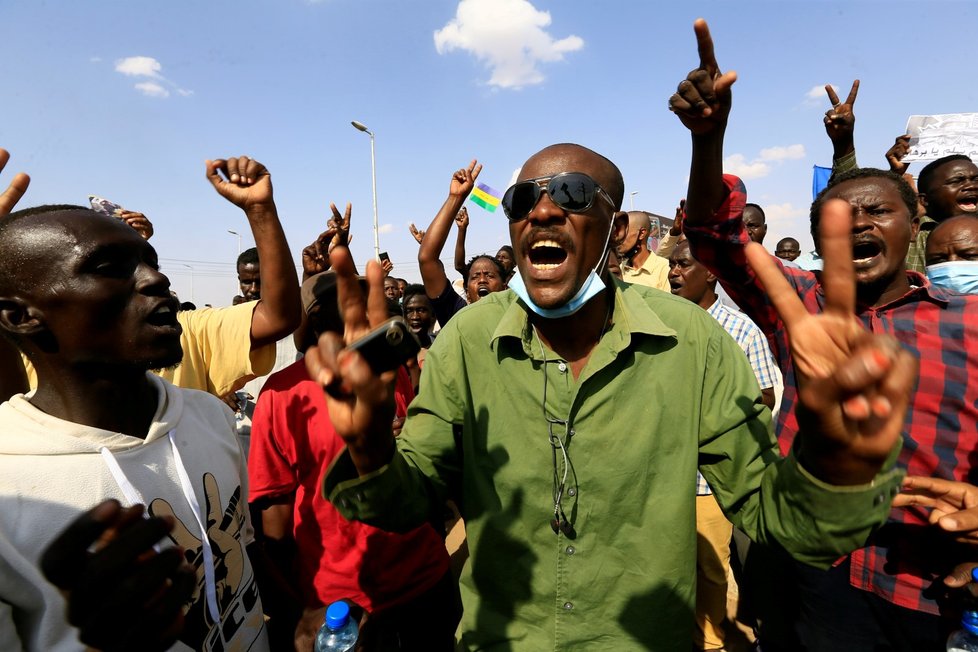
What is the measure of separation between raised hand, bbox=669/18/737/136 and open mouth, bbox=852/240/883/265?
1132 millimetres

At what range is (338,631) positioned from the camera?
1937 millimetres

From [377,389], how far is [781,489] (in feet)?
3.73

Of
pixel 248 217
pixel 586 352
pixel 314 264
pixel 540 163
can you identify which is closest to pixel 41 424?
pixel 248 217

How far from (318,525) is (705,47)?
100 inches

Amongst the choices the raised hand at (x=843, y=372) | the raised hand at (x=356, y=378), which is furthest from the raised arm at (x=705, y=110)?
the raised hand at (x=356, y=378)

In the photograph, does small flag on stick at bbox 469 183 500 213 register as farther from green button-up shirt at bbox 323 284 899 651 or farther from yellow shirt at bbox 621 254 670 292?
green button-up shirt at bbox 323 284 899 651

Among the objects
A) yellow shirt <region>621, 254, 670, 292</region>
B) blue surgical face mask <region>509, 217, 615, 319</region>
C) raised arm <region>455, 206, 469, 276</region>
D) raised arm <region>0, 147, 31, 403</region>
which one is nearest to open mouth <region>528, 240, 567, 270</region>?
blue surgical face mask <region>509, 217, 615, 319</region>

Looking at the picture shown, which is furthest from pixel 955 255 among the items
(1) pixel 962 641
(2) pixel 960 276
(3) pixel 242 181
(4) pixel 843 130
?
(3) pixel 242 181

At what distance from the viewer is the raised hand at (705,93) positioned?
165cm

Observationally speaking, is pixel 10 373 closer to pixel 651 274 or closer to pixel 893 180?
pixel 893 180

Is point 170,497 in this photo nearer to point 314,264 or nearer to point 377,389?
point 377,389

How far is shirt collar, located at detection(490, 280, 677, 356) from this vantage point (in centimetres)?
172

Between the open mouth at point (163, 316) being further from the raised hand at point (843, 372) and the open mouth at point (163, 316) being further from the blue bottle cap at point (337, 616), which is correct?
the raised hand at point (843, 372)

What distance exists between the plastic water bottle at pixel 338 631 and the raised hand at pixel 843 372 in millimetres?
1702
